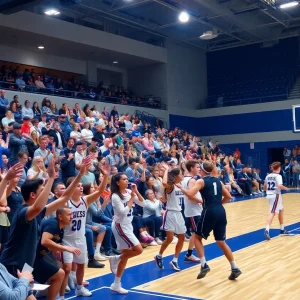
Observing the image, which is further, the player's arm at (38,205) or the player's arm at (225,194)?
the player's arm at (225,194)

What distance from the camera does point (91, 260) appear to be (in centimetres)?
751

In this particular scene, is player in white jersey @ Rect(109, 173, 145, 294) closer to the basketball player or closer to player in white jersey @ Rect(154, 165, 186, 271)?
the basketball player

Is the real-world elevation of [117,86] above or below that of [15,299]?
above

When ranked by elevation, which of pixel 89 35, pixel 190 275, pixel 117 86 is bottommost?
pixel 190 275

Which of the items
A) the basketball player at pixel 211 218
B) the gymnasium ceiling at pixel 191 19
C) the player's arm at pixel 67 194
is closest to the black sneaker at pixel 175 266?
the basketball player at pixel 211 218

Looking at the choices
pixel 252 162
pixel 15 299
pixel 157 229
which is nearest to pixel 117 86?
pixel 252 162

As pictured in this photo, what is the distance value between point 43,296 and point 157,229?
4.25m

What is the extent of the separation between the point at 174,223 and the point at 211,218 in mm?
998

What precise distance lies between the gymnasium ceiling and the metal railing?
3.77 metres

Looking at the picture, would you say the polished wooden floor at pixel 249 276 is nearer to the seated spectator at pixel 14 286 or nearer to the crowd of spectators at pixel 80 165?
the crowd of spectators at pixel 80 165

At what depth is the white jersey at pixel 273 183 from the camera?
995cm

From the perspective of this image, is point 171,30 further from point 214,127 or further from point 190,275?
point 190,275

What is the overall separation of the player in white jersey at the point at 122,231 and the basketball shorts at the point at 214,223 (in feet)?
3.33

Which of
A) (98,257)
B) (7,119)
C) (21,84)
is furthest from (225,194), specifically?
(21,84)
